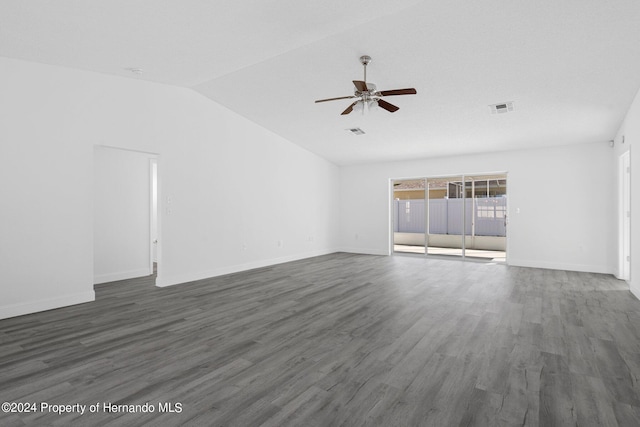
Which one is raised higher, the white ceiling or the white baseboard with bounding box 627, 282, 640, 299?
the white ceiling

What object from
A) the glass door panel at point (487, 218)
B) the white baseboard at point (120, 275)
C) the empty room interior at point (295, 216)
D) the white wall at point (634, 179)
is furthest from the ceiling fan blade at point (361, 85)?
the glass door panel at point (487, 218)

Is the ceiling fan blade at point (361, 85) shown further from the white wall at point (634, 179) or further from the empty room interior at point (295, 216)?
the white wall at point (634, 179)

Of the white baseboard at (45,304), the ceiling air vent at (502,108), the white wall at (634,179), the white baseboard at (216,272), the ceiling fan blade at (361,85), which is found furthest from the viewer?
the white baseboard at (216,272)

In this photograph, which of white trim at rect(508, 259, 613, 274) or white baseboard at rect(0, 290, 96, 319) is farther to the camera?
white trim at rect(508, 259, 613, 274)

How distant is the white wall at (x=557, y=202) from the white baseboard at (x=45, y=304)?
7.35 meters

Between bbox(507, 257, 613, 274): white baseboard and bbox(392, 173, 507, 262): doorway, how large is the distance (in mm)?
741

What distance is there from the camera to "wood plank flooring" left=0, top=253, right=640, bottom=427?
6.28ft

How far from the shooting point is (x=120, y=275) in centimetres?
571

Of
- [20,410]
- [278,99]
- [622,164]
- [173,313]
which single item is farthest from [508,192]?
[20,410]

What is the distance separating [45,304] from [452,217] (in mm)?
9343

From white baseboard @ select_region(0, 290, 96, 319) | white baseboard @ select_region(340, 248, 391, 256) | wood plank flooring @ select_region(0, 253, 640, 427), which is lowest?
wood plank flooring @ select_region(0, 253, 640, 427)

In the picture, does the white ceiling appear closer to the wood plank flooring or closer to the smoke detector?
the smoke detector

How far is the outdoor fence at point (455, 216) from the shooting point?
359 inches

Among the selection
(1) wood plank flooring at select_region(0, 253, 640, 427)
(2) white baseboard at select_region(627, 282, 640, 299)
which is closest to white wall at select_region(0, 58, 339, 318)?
(1) wood plank flooring at select_region(0, 253, 640, 427)
